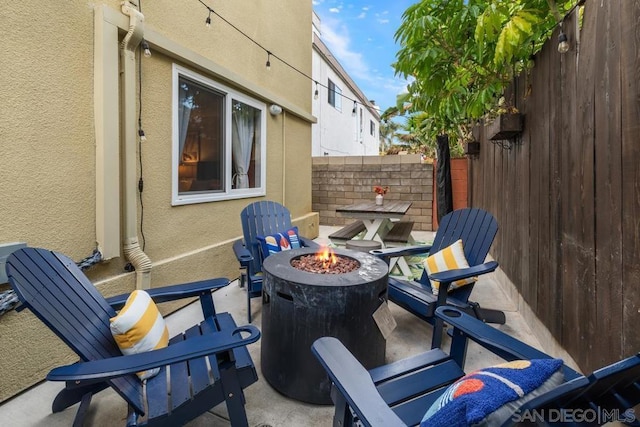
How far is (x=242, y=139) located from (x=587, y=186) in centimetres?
358

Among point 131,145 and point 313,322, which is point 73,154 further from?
point 313,322

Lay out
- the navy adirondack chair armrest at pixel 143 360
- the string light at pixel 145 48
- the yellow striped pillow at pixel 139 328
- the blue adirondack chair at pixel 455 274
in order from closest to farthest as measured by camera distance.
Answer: the navy adirondack chair armrest at pixel 143 360, the yellow striped pillow at pixel 139 328, the blue adirondack chair at pixel 455 274, the string light at pixel 145 48

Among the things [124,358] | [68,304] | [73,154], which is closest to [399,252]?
[124,358]

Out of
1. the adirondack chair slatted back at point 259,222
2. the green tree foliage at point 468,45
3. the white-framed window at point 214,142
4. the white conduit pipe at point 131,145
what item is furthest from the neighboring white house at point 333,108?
the white conduit pipe at point 131,145

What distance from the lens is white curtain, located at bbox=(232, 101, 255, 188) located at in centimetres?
407

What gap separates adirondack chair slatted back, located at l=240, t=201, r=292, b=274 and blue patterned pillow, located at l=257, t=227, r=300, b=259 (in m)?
0.08

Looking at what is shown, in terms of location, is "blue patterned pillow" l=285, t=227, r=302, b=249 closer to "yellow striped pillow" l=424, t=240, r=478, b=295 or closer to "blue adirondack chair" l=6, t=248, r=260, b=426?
"yellow striped pillow" l=424, t=240, r=478, b=295

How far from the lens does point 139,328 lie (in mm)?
1549

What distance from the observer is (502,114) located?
2.90 m

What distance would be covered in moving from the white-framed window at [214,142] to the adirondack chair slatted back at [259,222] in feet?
1.73

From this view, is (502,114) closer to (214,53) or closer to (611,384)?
(611,384)

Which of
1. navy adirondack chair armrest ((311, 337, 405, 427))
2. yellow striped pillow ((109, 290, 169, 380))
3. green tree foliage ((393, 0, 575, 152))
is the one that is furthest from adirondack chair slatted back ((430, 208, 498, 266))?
yellow striped pillow ((109, 290, 169, 380))

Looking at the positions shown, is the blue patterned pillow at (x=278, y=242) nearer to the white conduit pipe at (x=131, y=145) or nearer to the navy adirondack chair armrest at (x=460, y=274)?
the white conduit pipe at (x=131, y=145)

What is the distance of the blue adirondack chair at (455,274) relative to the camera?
232 cm
